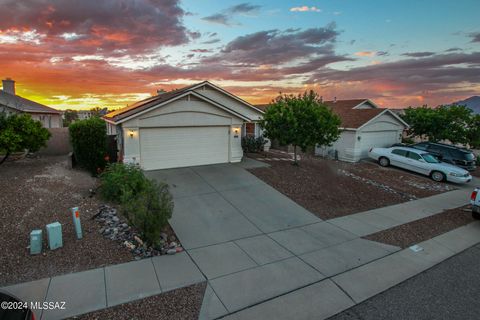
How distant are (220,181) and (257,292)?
6.77 metres

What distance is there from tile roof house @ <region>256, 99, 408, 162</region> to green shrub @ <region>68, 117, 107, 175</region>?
42.1 ft

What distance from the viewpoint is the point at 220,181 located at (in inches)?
446

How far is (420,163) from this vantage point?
16234 mm

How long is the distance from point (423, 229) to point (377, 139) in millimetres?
14007

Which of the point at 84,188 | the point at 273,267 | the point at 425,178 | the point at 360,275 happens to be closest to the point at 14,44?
the point at 84,188

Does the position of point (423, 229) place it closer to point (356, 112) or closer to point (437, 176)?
point (437, 176)

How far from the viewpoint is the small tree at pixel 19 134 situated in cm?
1075

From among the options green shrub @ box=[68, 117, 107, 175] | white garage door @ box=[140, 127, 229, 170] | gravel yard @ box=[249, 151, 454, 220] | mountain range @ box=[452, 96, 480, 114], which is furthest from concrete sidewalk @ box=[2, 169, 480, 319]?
mountain range @ box=[452, 96, 480, 114]

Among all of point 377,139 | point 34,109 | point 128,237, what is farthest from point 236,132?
point 34,109

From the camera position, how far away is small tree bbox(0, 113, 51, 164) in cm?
1075

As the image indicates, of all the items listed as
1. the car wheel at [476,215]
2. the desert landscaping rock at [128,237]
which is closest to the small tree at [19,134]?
the desert landscaping rock at [128,237]

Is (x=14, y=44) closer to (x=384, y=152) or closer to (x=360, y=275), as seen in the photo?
(x=360, y=275)

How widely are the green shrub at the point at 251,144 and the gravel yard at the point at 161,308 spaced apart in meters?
14.0

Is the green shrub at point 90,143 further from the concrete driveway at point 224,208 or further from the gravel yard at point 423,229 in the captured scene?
the gravel yard at point 423,229
